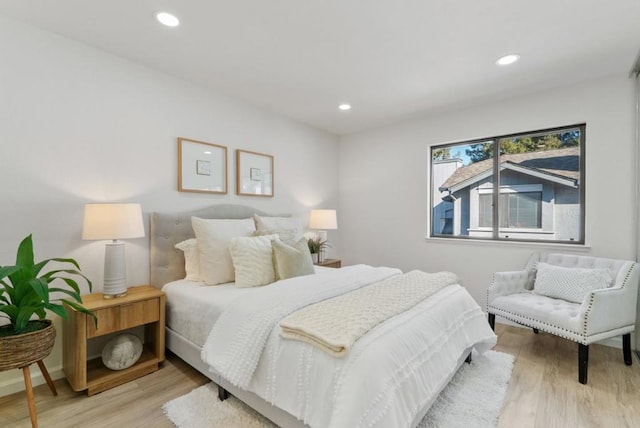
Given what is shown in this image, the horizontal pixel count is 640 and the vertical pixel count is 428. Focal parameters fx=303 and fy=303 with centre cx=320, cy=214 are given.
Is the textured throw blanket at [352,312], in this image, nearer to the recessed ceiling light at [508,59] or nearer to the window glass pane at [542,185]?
the window glass pane at [542,185]

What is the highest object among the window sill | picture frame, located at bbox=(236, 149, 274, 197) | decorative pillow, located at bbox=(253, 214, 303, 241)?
picture frame, located at bbox=(236, 149, 274, 197)

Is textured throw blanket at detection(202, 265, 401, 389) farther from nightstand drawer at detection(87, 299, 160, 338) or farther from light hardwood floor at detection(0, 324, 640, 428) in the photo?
nightstand drawer at detection(87, 299, 160, 338)

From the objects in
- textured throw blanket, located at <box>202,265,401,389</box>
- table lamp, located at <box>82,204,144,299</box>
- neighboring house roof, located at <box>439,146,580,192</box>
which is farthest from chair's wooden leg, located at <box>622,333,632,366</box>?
table lamp, located at <box>82,204,144,299</box>

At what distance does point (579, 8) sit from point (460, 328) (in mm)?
2153

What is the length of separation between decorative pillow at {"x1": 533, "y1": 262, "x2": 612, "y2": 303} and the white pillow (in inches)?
110

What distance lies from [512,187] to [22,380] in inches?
184

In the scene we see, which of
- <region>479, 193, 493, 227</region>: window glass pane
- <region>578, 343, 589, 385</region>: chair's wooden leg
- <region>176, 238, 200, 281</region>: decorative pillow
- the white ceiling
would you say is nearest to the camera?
the white ceiling

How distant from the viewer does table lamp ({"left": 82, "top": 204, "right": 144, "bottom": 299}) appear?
210 cm

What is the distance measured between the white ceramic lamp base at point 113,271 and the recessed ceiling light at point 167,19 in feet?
5.24

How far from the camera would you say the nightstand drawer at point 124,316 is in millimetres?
2018

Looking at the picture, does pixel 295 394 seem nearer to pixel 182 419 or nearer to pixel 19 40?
pixel 182 419

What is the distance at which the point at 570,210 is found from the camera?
10.3 feet

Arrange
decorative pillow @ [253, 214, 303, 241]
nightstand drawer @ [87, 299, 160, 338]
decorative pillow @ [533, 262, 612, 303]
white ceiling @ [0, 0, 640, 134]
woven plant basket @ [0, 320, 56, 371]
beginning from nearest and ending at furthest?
woven plant basket @ [0, 320, 56, 371]
white ceiling @ [0, 0, 640, 134]
nightstand drawer @ [87, 299, 160, 338]
decorative pillow @ [533, 262, 612, 303]
decorative pillow @ [253, 214, 303, 241]

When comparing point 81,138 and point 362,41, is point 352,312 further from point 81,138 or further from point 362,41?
point 81,138
